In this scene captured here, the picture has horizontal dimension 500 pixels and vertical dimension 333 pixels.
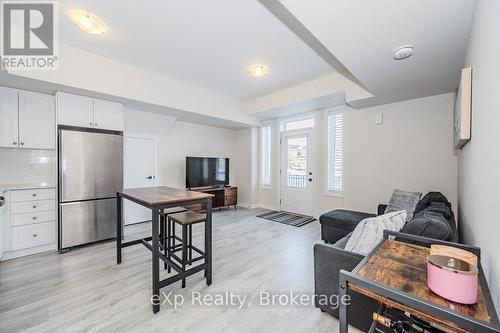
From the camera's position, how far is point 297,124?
5211 mm

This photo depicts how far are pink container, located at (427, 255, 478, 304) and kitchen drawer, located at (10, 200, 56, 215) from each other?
413 cm

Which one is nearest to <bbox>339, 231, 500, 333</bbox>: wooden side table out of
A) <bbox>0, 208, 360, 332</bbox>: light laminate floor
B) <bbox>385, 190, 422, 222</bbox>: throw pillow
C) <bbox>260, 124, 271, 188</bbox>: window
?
<bbox>0, 208, 360, 332</bbox>: light laminate floor

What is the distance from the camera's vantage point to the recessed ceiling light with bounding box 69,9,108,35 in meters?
2.17

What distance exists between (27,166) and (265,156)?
4.63 meters

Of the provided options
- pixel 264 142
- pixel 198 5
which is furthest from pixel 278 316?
pixel 264 142

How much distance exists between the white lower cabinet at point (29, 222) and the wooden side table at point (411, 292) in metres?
3.81

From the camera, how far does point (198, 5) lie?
2029 millimetres

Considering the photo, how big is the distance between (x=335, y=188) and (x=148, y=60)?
4076 mm

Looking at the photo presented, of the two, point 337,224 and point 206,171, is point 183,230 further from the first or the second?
point 206,171

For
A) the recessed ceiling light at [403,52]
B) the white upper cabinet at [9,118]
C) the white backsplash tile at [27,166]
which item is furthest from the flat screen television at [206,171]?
the recessed ceiling light at [403,52]

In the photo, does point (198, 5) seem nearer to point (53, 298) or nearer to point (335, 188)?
point (53, 298)

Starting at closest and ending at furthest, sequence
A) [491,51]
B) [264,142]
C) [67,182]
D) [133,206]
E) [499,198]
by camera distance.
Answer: [499,198] → [491,51] → [67,182] → [133,206] → [264,142]

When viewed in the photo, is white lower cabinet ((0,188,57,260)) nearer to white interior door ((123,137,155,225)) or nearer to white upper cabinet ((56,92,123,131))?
white upper cabinet ((56,92,123,131))

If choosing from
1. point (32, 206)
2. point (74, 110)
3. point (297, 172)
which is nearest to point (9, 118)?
point (74, 110)
